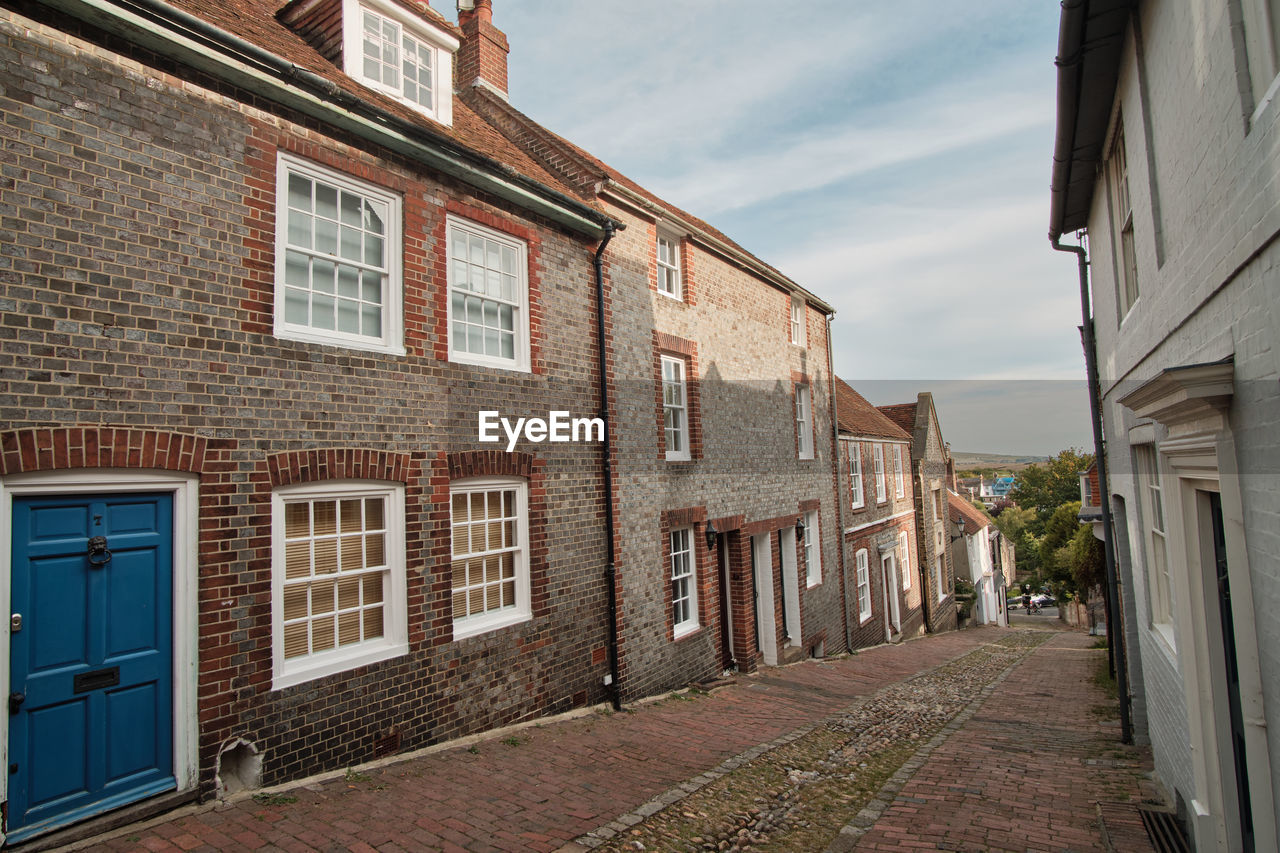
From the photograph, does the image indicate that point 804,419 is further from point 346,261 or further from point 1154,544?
point 346,261

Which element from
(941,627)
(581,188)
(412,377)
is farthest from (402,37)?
(941,627)

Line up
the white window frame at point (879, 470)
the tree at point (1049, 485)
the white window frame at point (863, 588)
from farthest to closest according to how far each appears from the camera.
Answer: the tree at point (1049, 485), the white window frame at point (879, 470), the white window frame at point (863, 588)

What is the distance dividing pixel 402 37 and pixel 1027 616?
62.1 metres

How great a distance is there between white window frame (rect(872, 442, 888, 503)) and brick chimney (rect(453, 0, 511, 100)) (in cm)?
1540

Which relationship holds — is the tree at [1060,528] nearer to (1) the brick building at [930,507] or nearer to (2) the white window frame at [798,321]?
(1) the brick building at [930,507]

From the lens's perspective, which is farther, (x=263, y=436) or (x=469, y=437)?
(x=469, y=437)

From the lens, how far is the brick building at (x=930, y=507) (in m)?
25.8

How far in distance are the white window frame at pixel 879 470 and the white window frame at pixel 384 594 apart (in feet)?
57.0

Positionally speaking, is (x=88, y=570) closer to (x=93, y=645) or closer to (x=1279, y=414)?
(x=93, y=645)

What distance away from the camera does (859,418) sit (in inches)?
878

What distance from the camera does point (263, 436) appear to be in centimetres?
589

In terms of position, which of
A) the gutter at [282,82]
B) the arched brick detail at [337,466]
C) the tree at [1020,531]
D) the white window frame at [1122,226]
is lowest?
the tree at [1020,531]

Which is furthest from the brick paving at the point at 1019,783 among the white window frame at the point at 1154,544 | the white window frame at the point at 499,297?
the white window frame at the point at 499,297

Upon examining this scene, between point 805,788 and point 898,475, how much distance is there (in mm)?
18569
